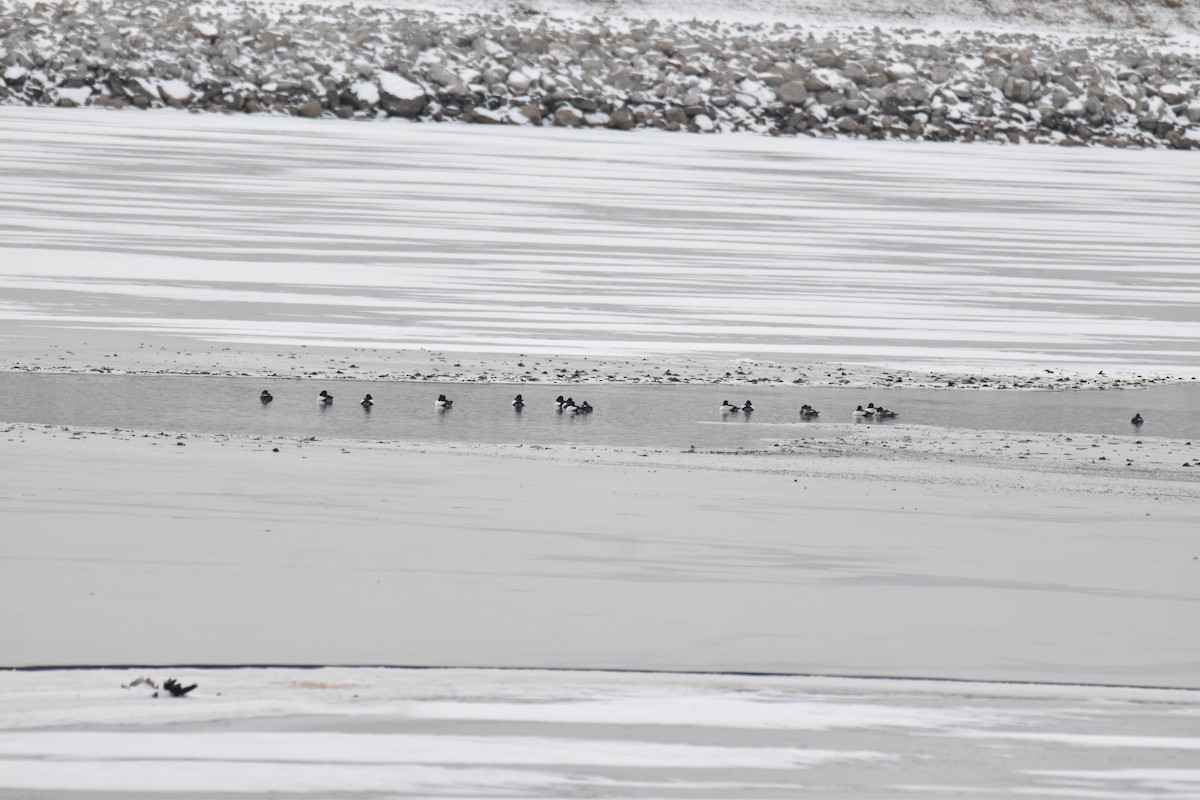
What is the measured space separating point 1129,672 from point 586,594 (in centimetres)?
159

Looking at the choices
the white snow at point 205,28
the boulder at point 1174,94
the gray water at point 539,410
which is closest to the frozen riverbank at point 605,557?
the gray water at point 539,410

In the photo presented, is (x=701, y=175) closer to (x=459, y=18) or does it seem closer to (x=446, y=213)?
(x=446, y=213)

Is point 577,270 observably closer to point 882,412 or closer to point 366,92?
point 882,412

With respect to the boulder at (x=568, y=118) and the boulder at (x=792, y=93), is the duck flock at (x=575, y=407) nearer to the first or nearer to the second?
the boulder at (x=568, y=118)

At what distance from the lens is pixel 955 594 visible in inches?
239

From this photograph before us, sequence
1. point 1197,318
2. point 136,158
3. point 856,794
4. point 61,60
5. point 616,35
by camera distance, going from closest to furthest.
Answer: point 856,794 → point 1197,318 → point 136,158 → point 61,60 → point 616,35

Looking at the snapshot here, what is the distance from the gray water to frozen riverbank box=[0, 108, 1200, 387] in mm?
368

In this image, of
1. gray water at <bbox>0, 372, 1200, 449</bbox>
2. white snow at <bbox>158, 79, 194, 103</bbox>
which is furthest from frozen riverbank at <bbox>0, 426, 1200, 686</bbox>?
white snow at <bbox>158, 79, 194, 103</bbox>

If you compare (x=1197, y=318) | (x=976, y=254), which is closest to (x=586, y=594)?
(x=1197, y=318)

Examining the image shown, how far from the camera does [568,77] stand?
146 feet

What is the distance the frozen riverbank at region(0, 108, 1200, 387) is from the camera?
11.2m

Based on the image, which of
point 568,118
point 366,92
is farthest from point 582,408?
point 366,92

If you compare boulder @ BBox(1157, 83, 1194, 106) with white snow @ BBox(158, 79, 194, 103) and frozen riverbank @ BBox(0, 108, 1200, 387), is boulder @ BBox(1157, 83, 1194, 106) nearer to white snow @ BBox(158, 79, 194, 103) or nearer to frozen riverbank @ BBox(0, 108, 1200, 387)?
frozen riverbank @ BBox(0, 108, 1200, 387)

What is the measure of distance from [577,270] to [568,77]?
1180 inches
